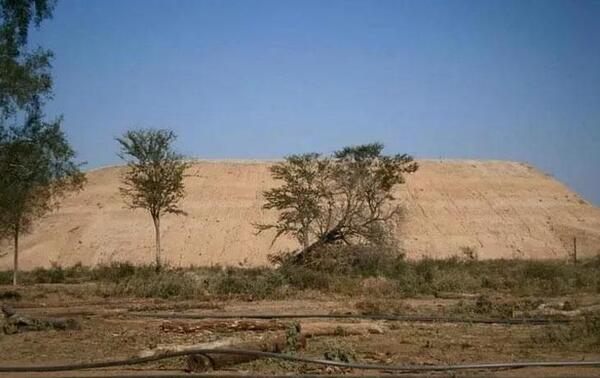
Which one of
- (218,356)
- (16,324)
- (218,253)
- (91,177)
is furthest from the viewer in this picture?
(91,177)

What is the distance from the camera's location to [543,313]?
16594 mm

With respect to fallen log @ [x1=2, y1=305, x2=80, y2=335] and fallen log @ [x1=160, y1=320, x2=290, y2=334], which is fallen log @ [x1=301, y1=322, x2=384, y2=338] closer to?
fallen log @ [x1=160, y1=320, x2=290, y2=334]

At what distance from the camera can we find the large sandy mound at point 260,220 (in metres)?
56.7

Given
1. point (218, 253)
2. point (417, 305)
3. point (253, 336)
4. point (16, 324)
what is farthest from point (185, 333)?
point (218, 253)

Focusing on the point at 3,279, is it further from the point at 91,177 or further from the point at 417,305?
the point at 91,177

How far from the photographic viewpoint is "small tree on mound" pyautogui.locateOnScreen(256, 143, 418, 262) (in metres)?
33.8

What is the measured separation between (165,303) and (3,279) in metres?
19.5

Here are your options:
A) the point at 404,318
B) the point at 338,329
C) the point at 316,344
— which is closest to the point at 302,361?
the point at 316,344

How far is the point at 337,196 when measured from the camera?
35.6 m

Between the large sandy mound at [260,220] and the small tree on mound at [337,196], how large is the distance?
18.3 metres

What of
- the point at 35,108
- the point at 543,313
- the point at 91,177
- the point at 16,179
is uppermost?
the point at 91,177

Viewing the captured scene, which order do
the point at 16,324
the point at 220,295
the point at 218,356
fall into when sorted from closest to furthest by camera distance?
the point at 218,356 < the point at 16,324 < the point at 220,295

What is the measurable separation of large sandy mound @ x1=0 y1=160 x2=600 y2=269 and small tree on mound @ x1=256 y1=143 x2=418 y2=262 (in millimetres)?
18285

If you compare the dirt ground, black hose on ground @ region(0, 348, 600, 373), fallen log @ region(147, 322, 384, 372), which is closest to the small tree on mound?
the dirt ground
